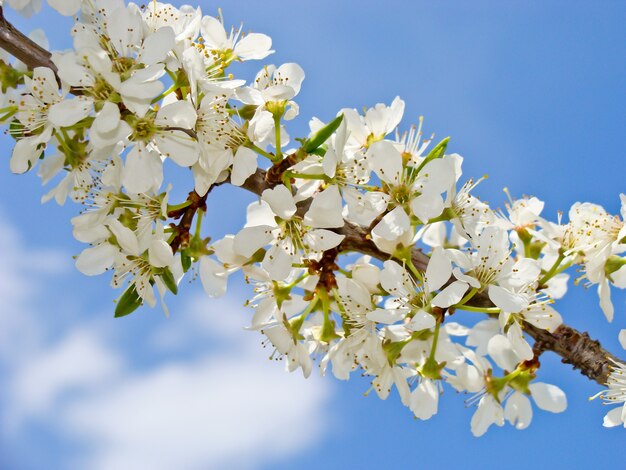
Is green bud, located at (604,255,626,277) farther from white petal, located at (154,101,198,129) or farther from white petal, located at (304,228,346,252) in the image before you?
white petal, located at (154,101,198,129)

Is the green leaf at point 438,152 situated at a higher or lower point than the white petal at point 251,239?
higher

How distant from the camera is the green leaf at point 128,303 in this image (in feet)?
10.2

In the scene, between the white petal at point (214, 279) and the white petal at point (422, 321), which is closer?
the white petal at point (422, 321)

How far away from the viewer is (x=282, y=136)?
10.8 feet

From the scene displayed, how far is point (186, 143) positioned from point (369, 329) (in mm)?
1091

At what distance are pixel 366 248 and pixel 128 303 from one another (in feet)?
3.34

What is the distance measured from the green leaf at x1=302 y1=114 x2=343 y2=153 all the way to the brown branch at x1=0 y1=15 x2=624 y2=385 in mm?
199

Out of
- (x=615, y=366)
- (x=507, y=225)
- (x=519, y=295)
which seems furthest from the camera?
(x=507, y=225)

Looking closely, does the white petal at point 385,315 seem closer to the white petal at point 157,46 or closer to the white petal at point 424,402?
the white petal at point 424,402

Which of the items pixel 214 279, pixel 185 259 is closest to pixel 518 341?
pixel 214 279

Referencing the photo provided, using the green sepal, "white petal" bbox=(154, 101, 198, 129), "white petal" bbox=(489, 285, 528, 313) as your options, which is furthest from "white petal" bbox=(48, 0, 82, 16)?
"white petal" bbox=(489, 285, 528, 313)

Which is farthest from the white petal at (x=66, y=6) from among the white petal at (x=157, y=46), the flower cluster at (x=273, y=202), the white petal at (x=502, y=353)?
the white petal at (x=502, y=353)

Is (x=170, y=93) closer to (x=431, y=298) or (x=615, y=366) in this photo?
(x=431, y=298)

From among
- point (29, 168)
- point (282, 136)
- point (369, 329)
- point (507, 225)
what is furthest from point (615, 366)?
point (29, 168)
